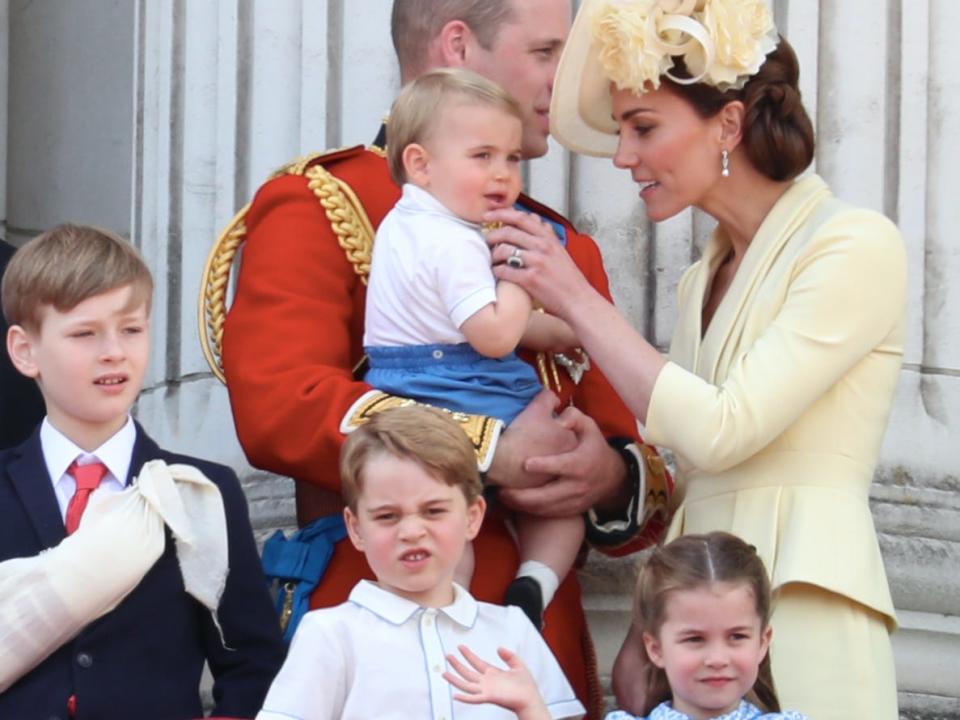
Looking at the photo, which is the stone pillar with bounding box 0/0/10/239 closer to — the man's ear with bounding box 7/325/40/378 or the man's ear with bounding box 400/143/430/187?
the man's ear with bounding box 400/143/430/187

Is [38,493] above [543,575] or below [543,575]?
above

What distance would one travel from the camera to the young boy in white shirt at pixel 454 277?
477 centimetres

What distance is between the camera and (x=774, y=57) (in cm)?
487

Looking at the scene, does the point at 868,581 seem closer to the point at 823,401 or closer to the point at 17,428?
the point at 823,401

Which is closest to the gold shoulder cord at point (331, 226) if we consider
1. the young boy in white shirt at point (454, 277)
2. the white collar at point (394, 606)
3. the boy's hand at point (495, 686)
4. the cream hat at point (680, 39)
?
the young boy in white shirt at point (454, 277)

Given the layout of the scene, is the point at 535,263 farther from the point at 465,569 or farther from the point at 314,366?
the point at 465,569

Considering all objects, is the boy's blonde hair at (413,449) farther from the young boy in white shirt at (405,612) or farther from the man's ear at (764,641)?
the man's ear at (764,641)

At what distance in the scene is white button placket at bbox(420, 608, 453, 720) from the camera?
4.23m

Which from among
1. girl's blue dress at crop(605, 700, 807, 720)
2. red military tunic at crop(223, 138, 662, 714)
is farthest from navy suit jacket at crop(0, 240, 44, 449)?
girl's blue dress at crop(605, 700, 807, 720)

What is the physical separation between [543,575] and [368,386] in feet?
1.55

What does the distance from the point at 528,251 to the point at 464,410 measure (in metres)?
0.31

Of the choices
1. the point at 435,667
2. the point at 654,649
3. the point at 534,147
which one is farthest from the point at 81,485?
the point at 534,147

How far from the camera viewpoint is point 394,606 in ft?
14.1

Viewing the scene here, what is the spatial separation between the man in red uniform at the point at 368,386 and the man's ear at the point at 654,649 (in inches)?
20.1
